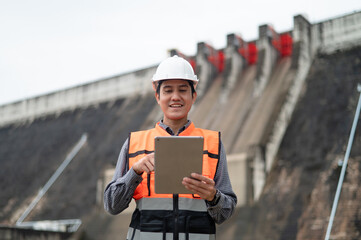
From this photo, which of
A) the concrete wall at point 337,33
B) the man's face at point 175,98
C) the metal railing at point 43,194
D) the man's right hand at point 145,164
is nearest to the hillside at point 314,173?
the concrete wall at point 337,33

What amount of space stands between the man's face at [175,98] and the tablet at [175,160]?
0.54 meters

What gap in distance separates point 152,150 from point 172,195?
34cm

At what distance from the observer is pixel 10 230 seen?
50.1 feet

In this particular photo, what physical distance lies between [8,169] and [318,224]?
56.9 ft

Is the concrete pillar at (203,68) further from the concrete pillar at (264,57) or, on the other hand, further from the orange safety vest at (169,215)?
the orange safety vest at (169,215)

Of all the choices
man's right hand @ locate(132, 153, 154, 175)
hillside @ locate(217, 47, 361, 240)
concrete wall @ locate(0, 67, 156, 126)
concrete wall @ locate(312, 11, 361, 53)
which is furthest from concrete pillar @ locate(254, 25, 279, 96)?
man's right hand @ locate(132, 153, 154, 175)

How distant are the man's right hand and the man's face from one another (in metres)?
0.45

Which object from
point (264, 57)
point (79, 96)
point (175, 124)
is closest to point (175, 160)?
point (175, 124)

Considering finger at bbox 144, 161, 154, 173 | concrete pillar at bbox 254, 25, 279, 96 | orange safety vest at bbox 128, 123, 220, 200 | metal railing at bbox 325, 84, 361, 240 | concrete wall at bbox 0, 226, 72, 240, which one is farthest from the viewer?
concrete pillar at bbox 254, 25, 279, 96

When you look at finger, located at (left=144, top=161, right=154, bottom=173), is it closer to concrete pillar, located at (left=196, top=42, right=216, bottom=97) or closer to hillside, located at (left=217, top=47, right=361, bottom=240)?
hillside, located at (left=217, top=47, right=361, bottom=240)

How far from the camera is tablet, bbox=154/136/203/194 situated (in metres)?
2.79

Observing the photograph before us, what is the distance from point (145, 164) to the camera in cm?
296

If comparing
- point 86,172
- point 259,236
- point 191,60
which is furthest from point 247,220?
point 191,60

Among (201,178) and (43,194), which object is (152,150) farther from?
(43,194)
